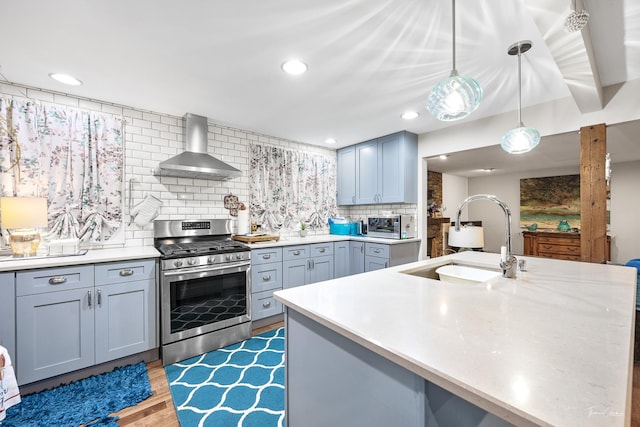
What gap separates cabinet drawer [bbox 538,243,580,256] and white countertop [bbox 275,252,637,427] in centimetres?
578

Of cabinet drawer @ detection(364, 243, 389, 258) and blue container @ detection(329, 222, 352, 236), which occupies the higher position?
blue container @ detection(329, 222, 352, 236)

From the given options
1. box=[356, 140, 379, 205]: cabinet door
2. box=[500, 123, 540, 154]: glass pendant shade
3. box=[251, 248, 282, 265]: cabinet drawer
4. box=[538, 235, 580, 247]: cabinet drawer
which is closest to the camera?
box=[500, 123, 540, 154]: glass pendant shade

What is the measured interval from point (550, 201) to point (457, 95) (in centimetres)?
729

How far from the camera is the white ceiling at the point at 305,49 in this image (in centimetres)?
145

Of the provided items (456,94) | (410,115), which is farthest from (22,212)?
(410,115)

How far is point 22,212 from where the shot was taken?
2.01 meters

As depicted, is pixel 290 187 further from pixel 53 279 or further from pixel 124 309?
pixel 53 279

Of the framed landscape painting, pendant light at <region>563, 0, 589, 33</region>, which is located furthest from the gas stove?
the framed landscape painting

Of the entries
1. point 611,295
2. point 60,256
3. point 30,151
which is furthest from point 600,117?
point 30,151

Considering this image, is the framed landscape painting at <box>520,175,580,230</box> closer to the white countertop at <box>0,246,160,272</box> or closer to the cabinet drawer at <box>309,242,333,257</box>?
the cabinet drawer at <box>309,242,333,257</box>

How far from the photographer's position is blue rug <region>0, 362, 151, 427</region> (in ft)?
5.37

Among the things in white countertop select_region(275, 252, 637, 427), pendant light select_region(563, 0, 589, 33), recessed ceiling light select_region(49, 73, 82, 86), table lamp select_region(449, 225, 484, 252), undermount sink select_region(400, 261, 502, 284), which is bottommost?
undermount sink select_region(400, 261, 502, 284)

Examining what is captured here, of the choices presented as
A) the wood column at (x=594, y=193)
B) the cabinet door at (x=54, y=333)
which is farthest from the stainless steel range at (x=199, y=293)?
the wood column at (x=594, y=193)

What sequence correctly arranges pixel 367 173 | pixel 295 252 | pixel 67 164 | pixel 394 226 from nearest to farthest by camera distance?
pixel 67 164
pixel 295 252
pixel 394 226
pixel 367 173
